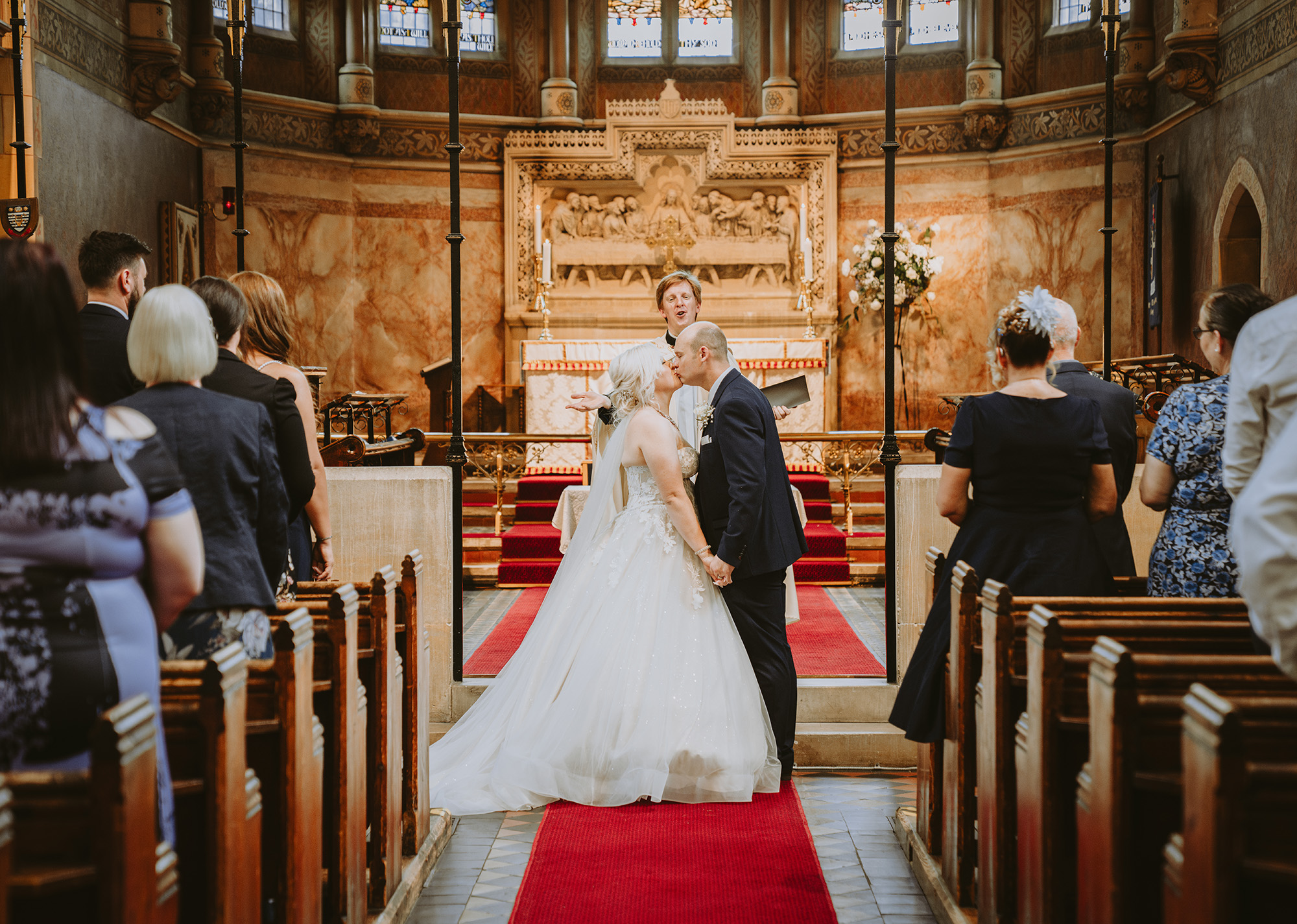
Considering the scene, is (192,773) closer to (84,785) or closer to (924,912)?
(84,785)

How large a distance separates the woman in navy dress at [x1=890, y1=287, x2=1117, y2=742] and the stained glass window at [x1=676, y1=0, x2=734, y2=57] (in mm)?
9876

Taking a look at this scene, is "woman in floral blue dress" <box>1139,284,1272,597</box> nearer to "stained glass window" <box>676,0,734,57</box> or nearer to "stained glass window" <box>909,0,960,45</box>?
"stained glass window" <box>909,0,960,45</box>

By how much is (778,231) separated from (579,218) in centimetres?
199

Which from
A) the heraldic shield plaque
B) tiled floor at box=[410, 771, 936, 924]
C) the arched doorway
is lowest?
tiled floor at box=[410, 771, 936, 924]

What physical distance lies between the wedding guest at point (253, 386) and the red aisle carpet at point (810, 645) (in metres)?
2.25

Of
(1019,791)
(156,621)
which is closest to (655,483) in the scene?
(1019,791)

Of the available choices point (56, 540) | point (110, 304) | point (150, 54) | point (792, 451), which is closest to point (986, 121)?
point (792, 451)

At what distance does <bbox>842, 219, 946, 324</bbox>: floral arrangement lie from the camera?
10578 mm

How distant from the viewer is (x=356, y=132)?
1120cm

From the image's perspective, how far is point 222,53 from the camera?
1035 cm

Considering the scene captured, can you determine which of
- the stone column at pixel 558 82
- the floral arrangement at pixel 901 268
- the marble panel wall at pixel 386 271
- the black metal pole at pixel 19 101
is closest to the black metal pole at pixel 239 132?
the black metal pole at pixel 19 101

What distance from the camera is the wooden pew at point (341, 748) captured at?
261 cm

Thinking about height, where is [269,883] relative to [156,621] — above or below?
below

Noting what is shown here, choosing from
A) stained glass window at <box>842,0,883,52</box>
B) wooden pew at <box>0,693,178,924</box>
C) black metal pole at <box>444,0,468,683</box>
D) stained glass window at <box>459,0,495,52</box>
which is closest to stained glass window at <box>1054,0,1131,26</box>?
stained glass window at <box>842,0,883,52</box>
